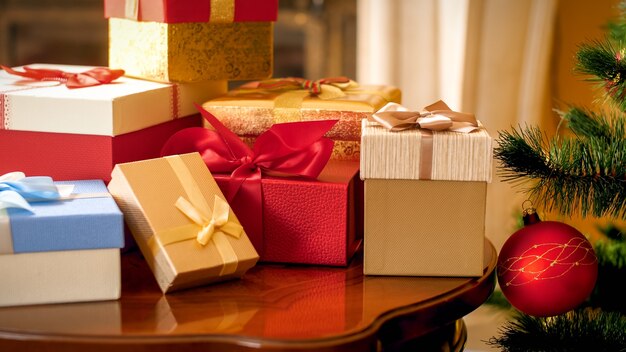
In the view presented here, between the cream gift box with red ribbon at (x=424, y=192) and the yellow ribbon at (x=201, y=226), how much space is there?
0.17 metres

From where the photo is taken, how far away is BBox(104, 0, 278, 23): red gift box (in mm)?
1219

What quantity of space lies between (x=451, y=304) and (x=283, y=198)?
0.86ft

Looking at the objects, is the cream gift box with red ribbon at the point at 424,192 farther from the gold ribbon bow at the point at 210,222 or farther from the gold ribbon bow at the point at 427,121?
Result: the gold ribbon bow at the point at 210,222

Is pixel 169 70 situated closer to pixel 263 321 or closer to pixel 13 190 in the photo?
pixel 13 190

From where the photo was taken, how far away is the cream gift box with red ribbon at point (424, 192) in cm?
100

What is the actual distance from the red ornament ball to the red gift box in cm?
56

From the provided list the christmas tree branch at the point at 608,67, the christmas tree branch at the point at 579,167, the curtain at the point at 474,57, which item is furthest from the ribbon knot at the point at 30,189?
the curtain at the point at 474,57

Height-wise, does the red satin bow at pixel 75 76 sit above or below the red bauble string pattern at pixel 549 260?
above

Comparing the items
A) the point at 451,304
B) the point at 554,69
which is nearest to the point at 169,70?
the point at 451,304

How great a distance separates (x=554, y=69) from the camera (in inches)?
69.4

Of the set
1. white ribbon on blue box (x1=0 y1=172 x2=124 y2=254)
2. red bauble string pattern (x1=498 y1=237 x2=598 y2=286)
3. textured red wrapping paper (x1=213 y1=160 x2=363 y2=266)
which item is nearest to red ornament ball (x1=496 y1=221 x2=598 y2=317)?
red bauble string pattern (x1=498 y1=237 x2=598 y2=286)

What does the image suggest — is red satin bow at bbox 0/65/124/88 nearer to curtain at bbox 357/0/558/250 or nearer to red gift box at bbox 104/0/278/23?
red gift box at bbox 104/0/278/23

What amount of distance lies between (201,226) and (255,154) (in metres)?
0.15

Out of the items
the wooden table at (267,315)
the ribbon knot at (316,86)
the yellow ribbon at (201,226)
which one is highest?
the ribbon knot at (316,86)
